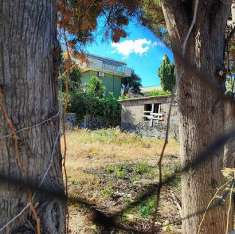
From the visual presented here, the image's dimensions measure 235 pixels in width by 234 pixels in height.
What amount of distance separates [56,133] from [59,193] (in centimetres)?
16

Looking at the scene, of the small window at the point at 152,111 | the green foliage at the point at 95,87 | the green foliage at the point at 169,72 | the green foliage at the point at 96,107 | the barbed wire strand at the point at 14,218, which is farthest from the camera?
the green foliage at the point at 95,87

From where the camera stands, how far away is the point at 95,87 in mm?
17906

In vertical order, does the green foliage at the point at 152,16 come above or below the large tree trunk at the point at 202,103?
above

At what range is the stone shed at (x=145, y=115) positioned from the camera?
49.2 ft

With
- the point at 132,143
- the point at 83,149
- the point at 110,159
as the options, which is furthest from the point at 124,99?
the point at 110,159

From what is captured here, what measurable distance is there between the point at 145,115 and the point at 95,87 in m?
3.01

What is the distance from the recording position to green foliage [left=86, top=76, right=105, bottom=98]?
56.9 feet

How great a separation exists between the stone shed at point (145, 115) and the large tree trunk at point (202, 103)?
12.0 meters

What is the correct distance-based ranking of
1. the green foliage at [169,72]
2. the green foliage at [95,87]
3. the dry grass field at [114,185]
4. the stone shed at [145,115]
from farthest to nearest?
the green foliage at [95,87] < the stone shed at [145,115] < the dry grass field at [114,185] < the green foliage at [169,72]

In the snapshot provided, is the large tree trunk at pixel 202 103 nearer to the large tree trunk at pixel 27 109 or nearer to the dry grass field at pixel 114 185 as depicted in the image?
the dry grass field at pixel 114 185

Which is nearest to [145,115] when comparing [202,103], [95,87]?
[95,87]

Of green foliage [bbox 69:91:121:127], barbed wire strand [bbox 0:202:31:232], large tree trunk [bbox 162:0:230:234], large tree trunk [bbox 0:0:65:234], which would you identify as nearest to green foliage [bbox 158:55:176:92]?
large tree trunk [bbox 162:0:230:234]

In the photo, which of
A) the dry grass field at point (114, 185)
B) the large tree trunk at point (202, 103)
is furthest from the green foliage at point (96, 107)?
the large tree trunk at point (202, 103)

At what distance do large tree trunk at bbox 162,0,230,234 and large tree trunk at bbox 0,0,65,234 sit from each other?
46.8 inches
